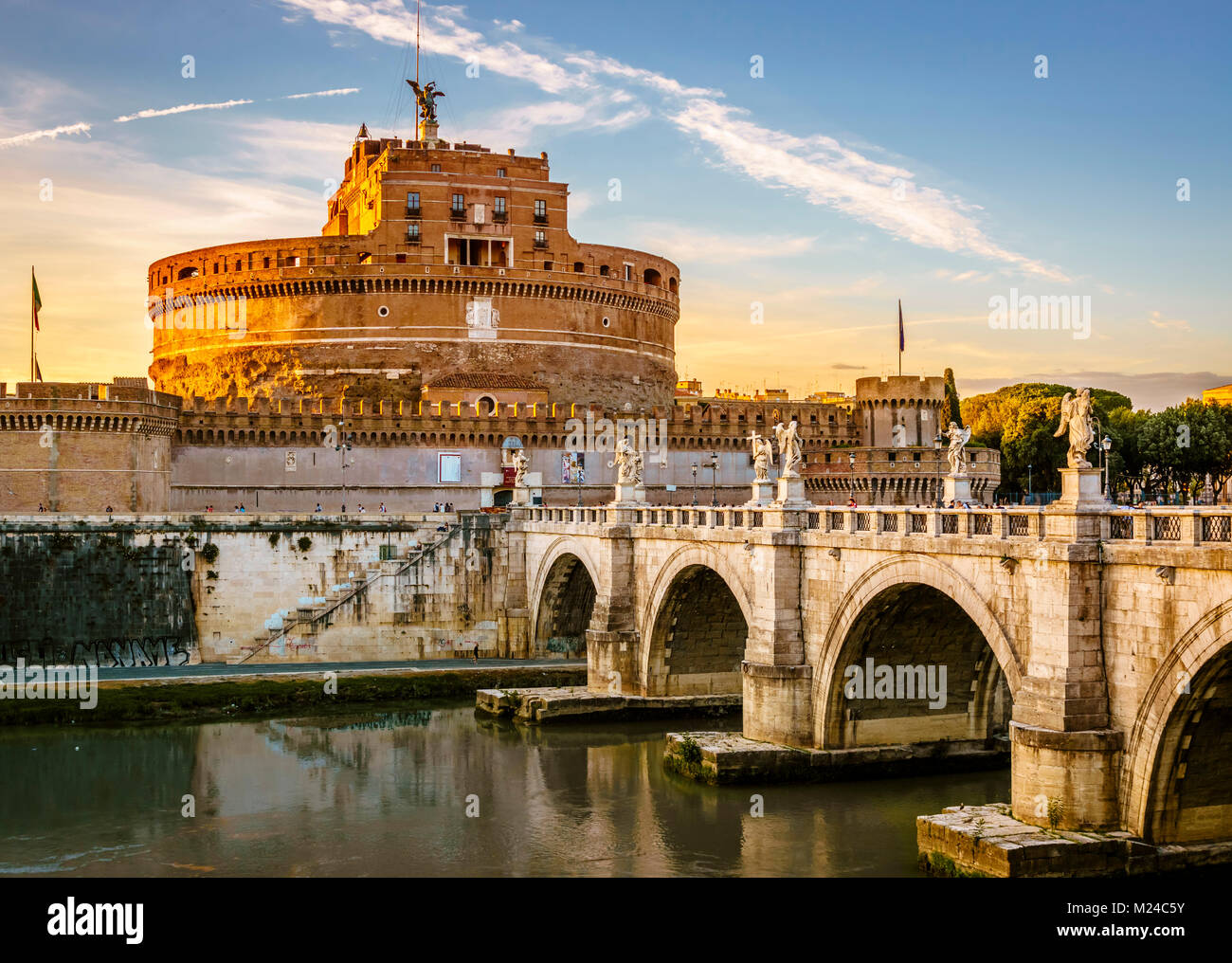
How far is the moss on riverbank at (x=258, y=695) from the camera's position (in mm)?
34781

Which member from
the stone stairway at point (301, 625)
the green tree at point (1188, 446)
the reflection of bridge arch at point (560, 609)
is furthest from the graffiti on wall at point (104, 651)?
the green tree at point (1188, 446)

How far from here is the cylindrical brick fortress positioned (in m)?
67.7

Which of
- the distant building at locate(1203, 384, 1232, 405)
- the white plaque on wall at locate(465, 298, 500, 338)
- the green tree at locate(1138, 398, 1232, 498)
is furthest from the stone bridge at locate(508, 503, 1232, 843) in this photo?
the distant building at locate(1203, 384, 1232, 405)

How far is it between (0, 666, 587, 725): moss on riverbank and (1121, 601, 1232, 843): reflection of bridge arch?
22902 millimetres

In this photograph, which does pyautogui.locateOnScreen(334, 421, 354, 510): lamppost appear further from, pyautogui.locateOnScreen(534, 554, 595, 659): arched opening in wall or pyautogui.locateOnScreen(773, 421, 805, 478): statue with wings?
pyautogui.locateOnScreen(773, 421, 805, 478): statue with wings

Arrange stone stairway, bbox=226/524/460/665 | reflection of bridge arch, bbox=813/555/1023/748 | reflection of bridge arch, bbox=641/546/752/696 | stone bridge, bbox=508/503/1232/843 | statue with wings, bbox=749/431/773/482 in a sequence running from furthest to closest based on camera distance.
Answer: stone stairway, bbox=226/524/460/665, reflection of bridge arch, bbox=641/546/752/696, statue with wings, bbox=749/431/773/482, reflection of bridge arch, bbox=813/555/1023/748, stone bridge, bbox=508/503/1232/843

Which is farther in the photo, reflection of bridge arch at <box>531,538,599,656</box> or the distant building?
the distant building

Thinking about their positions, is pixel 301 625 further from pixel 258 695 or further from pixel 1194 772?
pixel 1194 772

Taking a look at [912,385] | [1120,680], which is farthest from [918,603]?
[912,385]

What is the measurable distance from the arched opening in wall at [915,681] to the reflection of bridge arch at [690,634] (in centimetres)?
721

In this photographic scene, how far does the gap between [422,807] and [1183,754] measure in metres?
14.9
